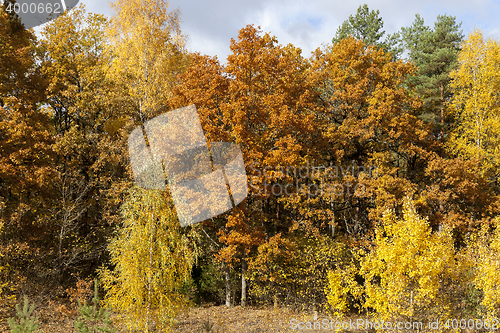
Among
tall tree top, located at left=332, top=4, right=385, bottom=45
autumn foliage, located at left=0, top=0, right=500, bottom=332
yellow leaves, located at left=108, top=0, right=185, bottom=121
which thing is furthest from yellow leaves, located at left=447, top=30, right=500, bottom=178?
yellow leaves, located at left=108, top=0, right=185, bottom=121

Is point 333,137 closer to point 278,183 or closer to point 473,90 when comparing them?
point 278,183

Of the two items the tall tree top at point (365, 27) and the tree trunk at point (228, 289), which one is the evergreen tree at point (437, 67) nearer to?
the tall tree top at point (365, 27)

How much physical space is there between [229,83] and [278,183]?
5801 millimetres

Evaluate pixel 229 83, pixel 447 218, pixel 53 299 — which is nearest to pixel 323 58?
pixel 229 83

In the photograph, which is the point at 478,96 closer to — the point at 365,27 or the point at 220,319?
the point at 365,27

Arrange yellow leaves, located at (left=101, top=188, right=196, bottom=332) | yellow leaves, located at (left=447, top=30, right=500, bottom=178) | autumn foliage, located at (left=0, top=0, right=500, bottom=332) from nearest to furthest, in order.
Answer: yellow leaves, located at (left=101, top=188, right=196, bottom=332), autumn foliage, located at (left=0, top=0, right=500, bottom=332), yellow leaves, located at (left=447, top=30, right=500, bottom=178)

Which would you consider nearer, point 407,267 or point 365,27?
point 407,267

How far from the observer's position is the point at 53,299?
15.4m

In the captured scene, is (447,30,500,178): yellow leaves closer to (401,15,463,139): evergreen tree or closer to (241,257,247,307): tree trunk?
(401,15,463,139): evergreen tree

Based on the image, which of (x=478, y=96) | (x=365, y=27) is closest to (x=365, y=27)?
(x=365, y=27)

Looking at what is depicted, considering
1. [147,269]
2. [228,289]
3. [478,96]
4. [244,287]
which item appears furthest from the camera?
[478,96]

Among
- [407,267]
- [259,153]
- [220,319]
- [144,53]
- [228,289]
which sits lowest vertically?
[220,319]

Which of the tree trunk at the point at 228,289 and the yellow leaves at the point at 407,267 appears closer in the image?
the yellow leaves at the point at 407,267

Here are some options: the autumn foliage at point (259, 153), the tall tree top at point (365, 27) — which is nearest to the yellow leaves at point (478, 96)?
the autumn foliage at point (259, 153)
